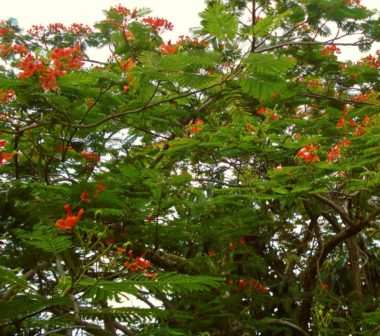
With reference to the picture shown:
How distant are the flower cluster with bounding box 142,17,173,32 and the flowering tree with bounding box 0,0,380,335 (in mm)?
11

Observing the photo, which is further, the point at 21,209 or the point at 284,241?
the point at 284,241

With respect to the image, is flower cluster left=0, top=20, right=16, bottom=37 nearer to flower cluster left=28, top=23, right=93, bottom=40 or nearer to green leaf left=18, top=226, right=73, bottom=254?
flower cluster left=28, top=23, right=93, bottom=40

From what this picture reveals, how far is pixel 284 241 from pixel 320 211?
4.05 ft

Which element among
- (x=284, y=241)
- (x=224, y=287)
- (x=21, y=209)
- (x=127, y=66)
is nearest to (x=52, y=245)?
(x=21, y=209)

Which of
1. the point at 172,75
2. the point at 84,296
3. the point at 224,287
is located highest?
the point at 172,75

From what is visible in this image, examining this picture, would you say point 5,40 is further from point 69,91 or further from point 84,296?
point 84,296

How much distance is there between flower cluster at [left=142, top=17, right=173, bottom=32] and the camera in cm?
500

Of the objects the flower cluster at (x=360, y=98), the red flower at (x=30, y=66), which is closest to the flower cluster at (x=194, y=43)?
the flower cluster at (x=360, y=98)

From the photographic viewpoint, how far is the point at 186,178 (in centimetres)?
363

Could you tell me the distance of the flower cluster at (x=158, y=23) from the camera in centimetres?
500

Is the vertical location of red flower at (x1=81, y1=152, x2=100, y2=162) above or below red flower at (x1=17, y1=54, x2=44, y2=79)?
above

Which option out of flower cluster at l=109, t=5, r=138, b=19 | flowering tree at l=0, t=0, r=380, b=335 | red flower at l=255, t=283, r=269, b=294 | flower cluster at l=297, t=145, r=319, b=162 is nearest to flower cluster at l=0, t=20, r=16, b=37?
flowering tree at l=0, t=0, r=380, b=335

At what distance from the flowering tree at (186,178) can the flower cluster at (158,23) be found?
0.4 inches

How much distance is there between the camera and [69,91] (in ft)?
9.96
